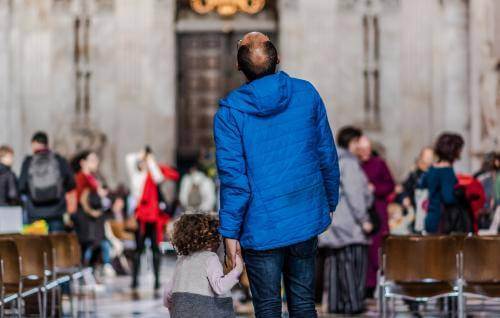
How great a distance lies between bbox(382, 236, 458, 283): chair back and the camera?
33.8ft

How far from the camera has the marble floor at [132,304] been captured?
43.7ft

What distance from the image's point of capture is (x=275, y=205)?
662 cm

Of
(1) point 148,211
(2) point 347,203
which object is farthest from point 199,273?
(1) point 148,211

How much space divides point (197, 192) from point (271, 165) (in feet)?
56.1

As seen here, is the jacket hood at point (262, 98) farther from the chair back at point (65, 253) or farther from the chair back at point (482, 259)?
the chair back at point (65, 253)

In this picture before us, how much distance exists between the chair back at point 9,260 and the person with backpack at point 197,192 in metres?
13.3

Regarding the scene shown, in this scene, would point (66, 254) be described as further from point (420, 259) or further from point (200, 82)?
point (200, 82)

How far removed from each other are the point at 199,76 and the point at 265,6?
2.00m

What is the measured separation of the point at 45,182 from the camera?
49.5ft

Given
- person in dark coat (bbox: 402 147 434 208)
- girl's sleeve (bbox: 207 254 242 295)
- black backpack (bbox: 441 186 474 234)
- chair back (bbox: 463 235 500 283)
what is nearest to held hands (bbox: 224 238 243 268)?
girl's sleeve (bbox: 207 254 242 295)

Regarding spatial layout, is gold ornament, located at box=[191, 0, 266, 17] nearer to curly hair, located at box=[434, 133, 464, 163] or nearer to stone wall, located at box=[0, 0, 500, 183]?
stone wall, located at box=[0, 0, 500, 183]

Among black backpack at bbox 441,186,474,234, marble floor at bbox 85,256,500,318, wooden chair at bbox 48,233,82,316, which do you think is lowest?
marble floor at bbox 85,256,500,318

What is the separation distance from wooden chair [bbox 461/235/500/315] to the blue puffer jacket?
3.35 meters

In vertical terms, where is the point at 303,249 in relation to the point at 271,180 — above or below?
below
